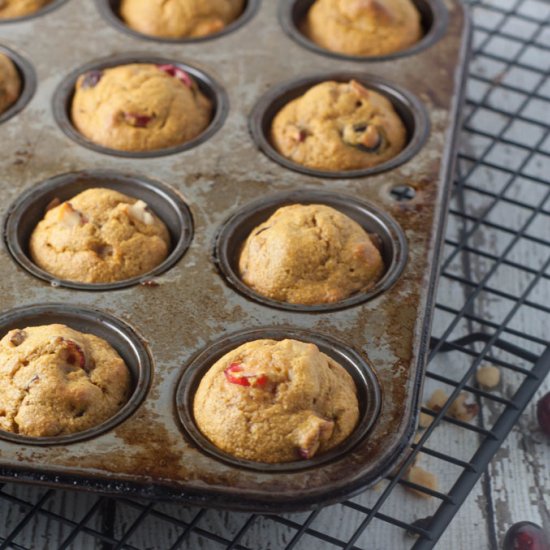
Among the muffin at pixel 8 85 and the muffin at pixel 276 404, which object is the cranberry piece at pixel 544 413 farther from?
the muffin at pixel 8 85

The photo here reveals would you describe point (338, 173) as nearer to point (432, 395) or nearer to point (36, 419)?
point (432, 395)

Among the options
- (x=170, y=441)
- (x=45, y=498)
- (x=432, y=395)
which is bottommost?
(x=432, y=395)

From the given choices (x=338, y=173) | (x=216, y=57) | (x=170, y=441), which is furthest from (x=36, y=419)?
(x=216, y=57)

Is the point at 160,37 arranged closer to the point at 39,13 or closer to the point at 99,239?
the point at 39,13

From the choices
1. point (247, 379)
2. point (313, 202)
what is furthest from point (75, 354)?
point (313, 202)

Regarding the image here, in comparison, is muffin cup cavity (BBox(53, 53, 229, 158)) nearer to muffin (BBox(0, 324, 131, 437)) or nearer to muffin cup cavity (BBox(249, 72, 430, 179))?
muffin cup cavity (BBox(249, 72, 430, 179))

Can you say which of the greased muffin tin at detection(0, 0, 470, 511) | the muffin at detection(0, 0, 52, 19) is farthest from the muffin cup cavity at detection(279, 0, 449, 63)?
the muffin at detection(0, 0, 52, 19)

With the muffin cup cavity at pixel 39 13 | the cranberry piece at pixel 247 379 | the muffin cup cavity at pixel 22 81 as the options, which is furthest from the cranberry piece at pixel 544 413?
the muffin cup cavity at pixel 39 13
